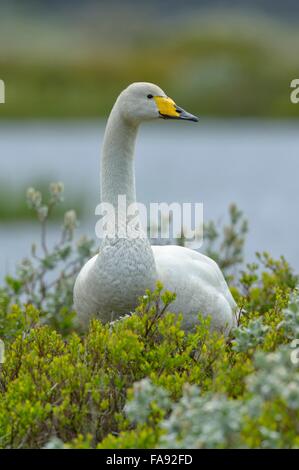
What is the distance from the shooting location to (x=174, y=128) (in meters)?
35.2

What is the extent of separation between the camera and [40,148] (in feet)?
92.0

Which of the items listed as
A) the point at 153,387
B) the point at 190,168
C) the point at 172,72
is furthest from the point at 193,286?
the point at 172,72

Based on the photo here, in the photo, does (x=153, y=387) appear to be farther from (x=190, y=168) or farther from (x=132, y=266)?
(x=190, y=168)

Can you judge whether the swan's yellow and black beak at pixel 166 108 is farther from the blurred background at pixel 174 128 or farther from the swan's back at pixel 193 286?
the blurred background at pixel 174 128

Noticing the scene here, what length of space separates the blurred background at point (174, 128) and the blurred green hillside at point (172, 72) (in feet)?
0.29

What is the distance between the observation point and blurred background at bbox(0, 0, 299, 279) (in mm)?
17844

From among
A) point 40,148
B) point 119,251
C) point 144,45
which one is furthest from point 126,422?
point 144,45

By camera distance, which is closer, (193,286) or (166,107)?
(193,286)

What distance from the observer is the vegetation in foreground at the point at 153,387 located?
9.57 ft

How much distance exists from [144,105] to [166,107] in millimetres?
116

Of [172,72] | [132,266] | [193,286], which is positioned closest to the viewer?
[132,266]

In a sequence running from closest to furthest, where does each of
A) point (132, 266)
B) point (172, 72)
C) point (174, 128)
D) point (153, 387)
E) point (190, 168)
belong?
1. point (153, 387)
2. point (132, 266)
3. point (190, 168)
4. point (174, 128)
5. point (172, 72)

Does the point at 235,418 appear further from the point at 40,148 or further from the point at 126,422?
the point at 40,148

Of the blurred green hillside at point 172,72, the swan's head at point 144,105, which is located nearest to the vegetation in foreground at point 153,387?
the swan's head at point 144,105
